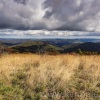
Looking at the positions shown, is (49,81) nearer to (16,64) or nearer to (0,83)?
(0,83)

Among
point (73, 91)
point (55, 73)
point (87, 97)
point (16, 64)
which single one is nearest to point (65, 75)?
point (55, 73)

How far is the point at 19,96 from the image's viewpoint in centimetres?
867

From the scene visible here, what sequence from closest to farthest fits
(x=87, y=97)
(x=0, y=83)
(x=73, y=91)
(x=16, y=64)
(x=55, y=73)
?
1. (x=87, y=97)
2. (x=73, y=91)
3. (x=0, y=83)
4. (x=55, y=73)
5. (x=16, y=64)

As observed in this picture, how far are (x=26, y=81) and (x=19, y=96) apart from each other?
59.6 inches

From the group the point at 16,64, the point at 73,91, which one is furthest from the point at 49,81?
the point at 16,64

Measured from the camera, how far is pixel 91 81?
10320 millimetres

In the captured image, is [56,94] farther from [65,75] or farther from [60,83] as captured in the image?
[65,75]

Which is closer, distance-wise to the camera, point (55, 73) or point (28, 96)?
point (28, 96)

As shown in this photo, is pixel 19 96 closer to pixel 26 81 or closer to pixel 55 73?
pixel 26 81

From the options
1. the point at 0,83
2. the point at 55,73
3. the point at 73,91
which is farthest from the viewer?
the point at 55,73

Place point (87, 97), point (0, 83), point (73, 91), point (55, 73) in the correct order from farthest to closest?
point (55, 73) → point (0, 83) → point (73, 91) → point (87, 97)

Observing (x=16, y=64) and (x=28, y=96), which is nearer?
(x=28, y=96)

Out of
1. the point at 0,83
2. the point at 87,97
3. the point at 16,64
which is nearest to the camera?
the point at 87,97

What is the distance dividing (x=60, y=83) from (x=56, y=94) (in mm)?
985
